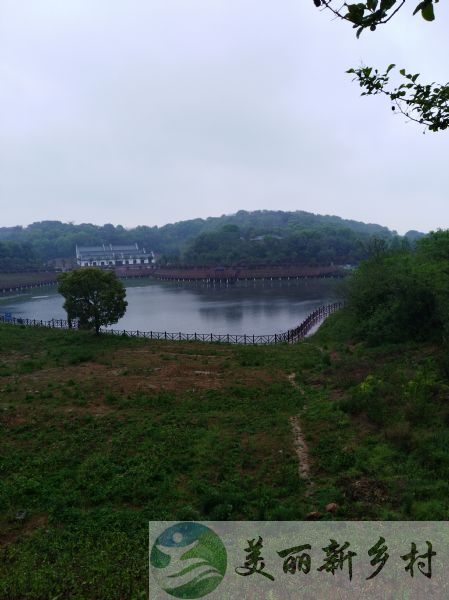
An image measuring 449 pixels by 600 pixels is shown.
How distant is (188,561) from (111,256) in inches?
4917

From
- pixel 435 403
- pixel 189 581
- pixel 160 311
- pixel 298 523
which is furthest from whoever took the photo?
pixel 160 311

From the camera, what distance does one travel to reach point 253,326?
43.3m

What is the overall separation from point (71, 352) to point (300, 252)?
86717mm

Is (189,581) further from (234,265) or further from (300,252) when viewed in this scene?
(300,252)

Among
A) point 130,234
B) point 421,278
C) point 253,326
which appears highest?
point 130,234

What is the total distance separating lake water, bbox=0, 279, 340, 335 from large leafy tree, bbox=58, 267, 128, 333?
1236cm

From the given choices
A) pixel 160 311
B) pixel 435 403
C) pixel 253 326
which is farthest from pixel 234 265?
pixel 435 403

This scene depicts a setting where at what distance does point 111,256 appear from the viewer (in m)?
126

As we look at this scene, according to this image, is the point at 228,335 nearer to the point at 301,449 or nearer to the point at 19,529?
the point at 301,449

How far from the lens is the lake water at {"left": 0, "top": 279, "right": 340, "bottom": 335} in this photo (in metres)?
44.7

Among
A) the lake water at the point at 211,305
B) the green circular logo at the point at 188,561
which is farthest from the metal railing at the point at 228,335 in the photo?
the green circular logo at the point at 188,561

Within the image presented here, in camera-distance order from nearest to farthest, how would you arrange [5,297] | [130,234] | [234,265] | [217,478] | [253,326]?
[217,478]
[253,326]
[5,297]
[234,265]
[130,234]

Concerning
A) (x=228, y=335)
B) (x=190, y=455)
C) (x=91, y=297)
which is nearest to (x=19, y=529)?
(x=190, y=455)

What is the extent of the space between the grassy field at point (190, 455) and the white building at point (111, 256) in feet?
352
